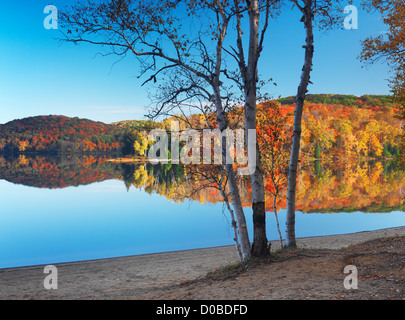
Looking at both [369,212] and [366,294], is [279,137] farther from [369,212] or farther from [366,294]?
[369,212]

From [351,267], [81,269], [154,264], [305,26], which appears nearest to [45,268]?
[81,269]

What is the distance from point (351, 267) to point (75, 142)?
567 ft

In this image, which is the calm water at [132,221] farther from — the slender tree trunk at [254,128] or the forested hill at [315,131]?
the forested hill at [315,131]

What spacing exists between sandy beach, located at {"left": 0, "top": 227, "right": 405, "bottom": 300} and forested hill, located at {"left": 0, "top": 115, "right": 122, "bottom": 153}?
504 feet

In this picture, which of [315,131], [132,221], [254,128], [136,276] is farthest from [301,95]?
[315,131]

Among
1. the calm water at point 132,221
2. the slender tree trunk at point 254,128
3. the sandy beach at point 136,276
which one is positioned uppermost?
the slender tree trunk at point 254,128

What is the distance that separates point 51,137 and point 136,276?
167 meters

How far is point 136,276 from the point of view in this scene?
42.8ft

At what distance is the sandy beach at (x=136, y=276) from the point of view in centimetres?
834

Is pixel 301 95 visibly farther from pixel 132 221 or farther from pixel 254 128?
pixel 132 221

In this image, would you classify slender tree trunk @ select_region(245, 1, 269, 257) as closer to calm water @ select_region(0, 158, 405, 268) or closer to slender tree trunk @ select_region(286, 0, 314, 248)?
slender tree trunk @ select_region(286, 0, 314, 248)

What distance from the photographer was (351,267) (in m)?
7.19

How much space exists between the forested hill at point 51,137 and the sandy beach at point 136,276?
15363 centimetres

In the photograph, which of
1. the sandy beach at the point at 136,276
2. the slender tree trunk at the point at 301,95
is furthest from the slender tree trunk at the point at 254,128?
the slender tree trunk at the point at 301,95
